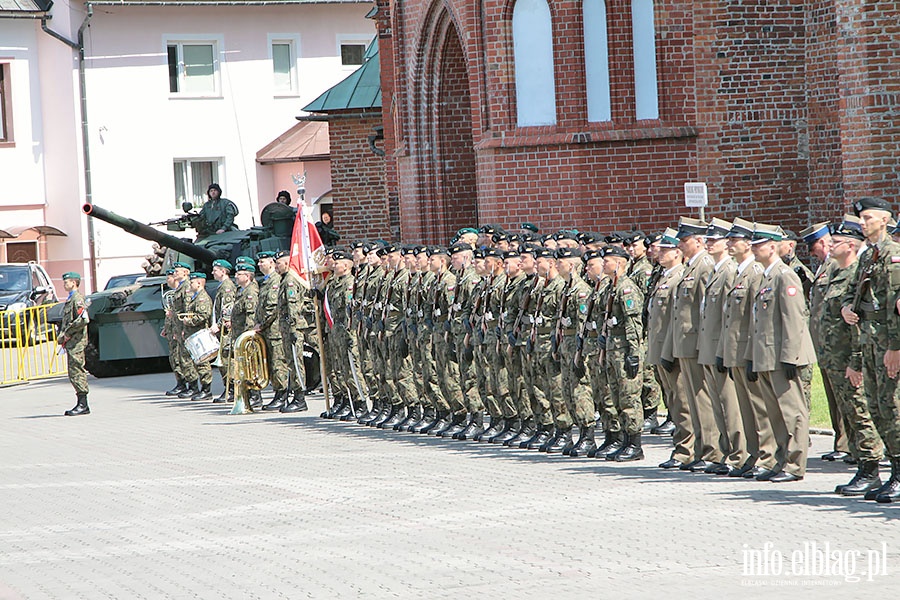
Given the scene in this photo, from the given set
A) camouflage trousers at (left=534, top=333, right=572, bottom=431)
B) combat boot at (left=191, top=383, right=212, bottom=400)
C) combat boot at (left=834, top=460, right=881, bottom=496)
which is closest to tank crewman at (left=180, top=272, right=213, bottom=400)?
combat boot at (left=191, top=383, right=212, bottom=400)

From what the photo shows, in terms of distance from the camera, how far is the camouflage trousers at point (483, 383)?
14.4 m

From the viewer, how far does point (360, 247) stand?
57.2ft

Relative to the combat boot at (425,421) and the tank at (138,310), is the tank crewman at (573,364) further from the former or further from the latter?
the tank at (138,310)

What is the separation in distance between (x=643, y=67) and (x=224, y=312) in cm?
662

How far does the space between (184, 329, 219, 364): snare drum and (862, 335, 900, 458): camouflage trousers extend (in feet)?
37.9

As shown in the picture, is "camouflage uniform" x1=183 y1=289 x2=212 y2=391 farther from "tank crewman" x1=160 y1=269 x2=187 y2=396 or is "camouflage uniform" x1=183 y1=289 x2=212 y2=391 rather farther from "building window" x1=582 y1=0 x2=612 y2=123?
"building window" x1=582 y1=0 x2=612 y2=123

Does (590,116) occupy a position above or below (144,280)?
above

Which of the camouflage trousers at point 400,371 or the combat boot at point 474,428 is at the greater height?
the camouflage trousers at point 400,371

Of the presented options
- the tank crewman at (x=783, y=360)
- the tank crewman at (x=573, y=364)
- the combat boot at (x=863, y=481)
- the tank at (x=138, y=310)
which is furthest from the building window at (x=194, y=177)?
the combat boot at (x=863, y=481)

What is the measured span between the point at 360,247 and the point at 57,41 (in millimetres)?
26410

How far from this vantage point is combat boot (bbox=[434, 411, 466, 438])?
1503 centimetres

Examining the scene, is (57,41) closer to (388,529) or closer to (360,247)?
(360,247)

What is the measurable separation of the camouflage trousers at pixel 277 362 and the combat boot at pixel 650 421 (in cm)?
574

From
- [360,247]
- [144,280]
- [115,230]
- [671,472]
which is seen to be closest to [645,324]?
[671,472]
